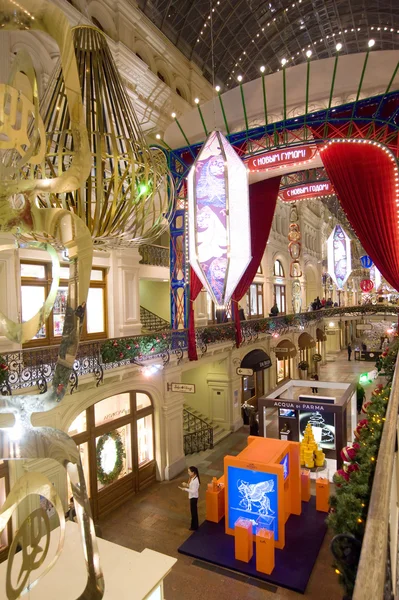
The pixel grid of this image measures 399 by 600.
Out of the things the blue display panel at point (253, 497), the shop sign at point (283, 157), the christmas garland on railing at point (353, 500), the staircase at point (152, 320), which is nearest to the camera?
the christmas garland on railing at point (353, 500)

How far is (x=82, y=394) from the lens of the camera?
9.27m

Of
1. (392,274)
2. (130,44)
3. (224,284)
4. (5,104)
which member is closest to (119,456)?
(224,284)

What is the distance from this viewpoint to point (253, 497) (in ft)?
28.7

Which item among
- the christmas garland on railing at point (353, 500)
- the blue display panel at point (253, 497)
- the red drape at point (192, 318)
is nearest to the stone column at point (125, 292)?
the red drape at point (192, 318)

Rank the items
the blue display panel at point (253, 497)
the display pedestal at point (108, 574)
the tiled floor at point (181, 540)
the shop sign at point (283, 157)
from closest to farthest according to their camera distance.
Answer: the display pedestal at point (108, 574) < the tiled floor at point (181, 540) < the blue display panel at point (253, 497) < the shop sign at point (283, 157)

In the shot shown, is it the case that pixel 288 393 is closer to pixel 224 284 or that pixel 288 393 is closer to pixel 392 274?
pixel 392 274

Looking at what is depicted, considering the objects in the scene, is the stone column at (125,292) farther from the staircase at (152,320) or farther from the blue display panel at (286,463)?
the blue display panel at (286,463)

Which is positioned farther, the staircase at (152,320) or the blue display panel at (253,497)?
the staircase at (152,320)

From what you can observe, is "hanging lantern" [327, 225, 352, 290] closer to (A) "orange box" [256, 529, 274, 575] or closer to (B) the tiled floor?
(B) the tiled floor

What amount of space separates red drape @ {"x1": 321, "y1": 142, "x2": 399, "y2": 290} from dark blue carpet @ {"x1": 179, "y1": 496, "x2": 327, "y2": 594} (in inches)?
241

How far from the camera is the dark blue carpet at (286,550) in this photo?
755 centimetres

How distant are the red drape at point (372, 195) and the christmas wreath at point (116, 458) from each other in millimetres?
8420

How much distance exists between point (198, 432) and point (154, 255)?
22.6 feet

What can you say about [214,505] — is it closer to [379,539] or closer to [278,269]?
[379,539]
